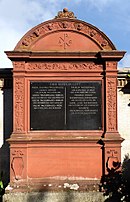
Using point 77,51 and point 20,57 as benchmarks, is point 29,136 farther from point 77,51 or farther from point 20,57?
point 77,51

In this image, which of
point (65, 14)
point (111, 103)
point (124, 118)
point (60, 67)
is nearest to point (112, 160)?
point (124, 118)

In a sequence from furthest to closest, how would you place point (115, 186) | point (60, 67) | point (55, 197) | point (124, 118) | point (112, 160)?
point (124, 118)
point (60, 67)
point (112, 160)
point (115, 186)
point (55, 197)

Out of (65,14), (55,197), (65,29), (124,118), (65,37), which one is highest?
(65,14)

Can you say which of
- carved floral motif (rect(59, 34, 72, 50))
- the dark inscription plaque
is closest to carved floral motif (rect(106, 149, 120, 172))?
the dark inscription plaque

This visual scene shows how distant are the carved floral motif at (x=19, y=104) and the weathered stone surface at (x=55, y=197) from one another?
1604mm

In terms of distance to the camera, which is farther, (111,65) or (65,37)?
(65,37)

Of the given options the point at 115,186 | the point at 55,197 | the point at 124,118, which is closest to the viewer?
the point at 55,197

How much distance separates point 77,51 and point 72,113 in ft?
5.36

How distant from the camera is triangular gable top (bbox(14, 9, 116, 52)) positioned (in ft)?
26.9

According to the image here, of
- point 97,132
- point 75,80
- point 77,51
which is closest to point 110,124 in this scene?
point 97,132

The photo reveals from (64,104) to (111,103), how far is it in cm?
123

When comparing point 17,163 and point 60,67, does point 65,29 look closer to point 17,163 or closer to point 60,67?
point 60,67

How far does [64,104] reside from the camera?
8141 mm

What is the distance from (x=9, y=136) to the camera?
8680mm
